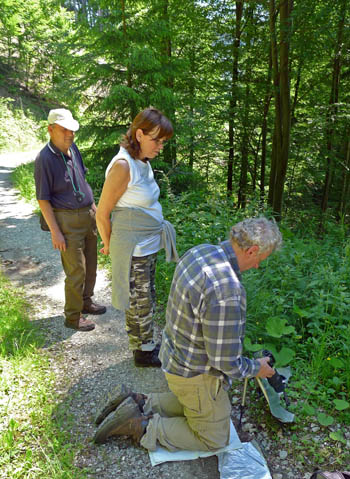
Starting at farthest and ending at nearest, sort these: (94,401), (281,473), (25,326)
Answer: (25,326) < (94,401) < (281,473)

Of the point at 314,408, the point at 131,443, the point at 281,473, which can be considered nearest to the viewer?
the point at 281,473

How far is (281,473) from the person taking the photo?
2.11 metres

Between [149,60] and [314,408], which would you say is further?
[149,60]

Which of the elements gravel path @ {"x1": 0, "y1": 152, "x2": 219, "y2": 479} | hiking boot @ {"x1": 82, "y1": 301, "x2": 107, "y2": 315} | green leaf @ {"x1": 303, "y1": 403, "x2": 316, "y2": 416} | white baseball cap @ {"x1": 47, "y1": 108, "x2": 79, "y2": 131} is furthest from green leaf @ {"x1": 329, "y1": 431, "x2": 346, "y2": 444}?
white baseball cap @ {"x1": 47, "y1": 108, "x2": 79, "y2": 131}

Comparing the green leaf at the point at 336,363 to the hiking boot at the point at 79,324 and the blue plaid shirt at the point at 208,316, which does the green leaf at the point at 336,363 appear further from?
the hiking boot at the point at 79,324

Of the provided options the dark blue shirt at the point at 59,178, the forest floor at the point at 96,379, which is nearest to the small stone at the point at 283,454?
the forest floor at the point at 96,379

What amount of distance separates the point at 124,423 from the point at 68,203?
6.19 ft

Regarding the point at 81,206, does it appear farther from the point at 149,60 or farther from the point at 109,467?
the point at 149,60

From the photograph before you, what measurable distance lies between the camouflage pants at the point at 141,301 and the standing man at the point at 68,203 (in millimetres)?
762

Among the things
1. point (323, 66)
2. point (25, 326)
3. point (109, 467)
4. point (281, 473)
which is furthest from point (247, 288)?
point (323, 66)

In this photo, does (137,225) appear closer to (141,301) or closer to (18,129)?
(141,301)

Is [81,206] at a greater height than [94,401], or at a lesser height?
greater

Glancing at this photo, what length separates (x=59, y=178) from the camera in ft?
9.96

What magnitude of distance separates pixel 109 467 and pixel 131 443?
0.65ft
